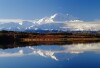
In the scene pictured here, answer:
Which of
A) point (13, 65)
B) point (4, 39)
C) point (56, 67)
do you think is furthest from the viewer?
point (4, 39)

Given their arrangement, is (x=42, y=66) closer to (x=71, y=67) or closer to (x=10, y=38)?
(x=71, y=67)

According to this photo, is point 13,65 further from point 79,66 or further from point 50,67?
point 79,66

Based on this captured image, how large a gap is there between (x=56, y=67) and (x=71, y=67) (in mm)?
941

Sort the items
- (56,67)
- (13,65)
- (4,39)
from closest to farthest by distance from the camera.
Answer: (56,67) → (13,65) → (4,39)

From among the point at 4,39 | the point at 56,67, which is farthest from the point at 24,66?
the point at 4,39

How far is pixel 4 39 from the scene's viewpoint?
51.2 m

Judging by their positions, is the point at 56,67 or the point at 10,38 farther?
the point at 10,38

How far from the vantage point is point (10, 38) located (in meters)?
53.7

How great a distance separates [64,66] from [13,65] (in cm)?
332

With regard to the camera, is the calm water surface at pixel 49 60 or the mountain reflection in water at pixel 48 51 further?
the mountain reflection in water at pixel 48 51

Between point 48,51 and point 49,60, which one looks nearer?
point 49,60

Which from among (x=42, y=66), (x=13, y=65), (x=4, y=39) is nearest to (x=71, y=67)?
(x=42, y=66)

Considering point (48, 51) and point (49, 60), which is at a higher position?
point (48, 51)

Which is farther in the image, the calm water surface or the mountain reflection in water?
the mountain reflection in water
